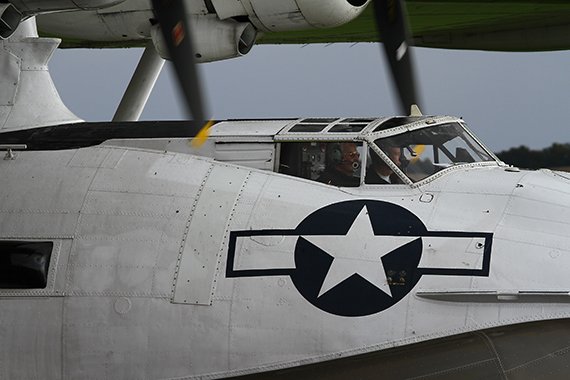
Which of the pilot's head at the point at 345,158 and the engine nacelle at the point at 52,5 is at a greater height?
the engine nacelle at the point at 52,5

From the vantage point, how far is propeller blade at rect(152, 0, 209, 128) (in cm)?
1064

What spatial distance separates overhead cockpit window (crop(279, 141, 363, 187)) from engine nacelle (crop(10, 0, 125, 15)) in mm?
2305

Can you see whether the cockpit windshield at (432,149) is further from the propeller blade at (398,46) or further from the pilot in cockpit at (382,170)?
the propeller blade at (398,46)

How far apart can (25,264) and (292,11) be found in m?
4.24

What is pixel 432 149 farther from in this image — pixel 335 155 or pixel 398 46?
pixel 398 46

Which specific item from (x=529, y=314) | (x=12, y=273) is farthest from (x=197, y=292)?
(x=529, y=314)

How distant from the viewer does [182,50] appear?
10.8 m

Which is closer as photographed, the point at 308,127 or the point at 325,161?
the point at 325,161

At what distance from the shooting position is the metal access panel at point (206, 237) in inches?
380

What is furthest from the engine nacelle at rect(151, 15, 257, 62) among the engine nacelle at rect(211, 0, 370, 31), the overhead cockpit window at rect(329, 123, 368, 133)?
the overhead cockpit window at rect(329, 123, 368, 133)

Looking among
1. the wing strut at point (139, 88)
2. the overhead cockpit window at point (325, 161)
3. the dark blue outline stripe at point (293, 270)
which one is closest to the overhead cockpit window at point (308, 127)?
the overhead cockpit window at point (325, 161)

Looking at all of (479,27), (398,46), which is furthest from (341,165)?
(479,27)

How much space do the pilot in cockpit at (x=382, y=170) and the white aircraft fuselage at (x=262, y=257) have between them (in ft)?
0.18

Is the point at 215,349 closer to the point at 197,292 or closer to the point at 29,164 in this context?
the point at 197,292
